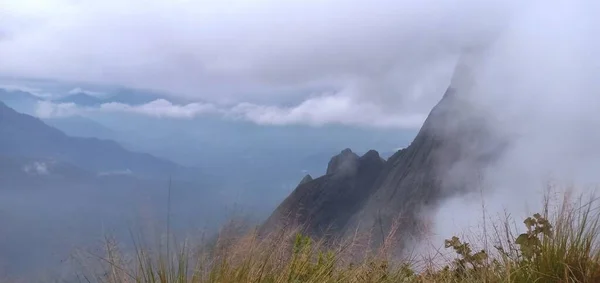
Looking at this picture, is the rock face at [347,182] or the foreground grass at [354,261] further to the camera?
the rock face at [347,182]

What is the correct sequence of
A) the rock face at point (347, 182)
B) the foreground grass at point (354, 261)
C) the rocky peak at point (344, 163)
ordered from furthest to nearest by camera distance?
the rocky peak at point (344, 163) < the rock face at point (347, 182) < the foreground grass at point (354, 261)

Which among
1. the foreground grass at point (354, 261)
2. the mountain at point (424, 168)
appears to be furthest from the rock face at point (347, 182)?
the foreground grass at point (354, 261)

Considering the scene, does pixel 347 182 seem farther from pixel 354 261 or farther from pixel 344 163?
pixel 354 261

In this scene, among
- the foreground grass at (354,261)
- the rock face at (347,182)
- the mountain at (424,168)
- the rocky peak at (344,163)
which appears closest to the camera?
the foreground grass at (354,261)

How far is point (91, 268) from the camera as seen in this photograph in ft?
17.4

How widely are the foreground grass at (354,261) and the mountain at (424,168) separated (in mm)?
70737

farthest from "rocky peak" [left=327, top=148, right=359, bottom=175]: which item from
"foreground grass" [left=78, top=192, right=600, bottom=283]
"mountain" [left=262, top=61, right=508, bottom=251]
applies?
"foreground grass" [left=78, top=192, right=600, bottom=283]

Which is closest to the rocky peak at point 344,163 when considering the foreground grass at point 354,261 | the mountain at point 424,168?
the mountain at point 424,168

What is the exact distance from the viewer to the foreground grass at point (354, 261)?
4926mm

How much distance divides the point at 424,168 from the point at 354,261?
97289 mm

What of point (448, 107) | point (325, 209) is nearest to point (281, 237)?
point (325, 209)

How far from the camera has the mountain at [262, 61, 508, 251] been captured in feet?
288

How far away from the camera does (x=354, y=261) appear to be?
622 cm

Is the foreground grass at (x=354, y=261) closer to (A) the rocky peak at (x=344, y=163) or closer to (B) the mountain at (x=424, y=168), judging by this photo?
(B) the mountain at (x=424, y=168)
